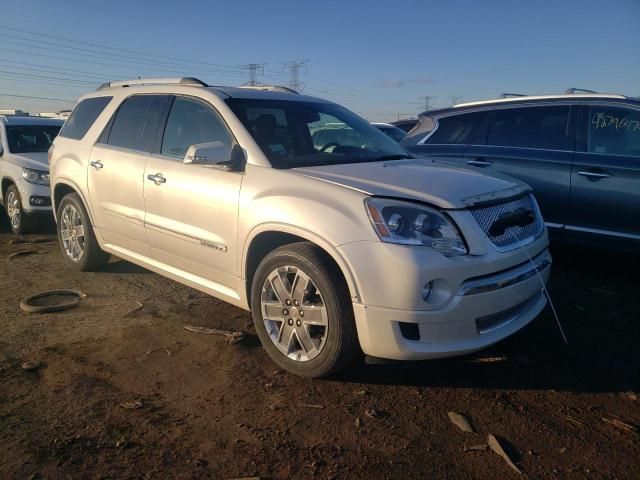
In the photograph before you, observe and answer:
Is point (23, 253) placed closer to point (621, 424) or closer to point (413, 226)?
point (413, 226)

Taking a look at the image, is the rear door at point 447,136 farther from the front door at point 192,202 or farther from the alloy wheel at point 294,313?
the alloy wheel at point 294,313

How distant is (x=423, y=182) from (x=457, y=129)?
10.6ft

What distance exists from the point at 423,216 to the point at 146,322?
97.6 inches

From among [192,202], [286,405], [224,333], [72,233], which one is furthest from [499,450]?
[72,233]

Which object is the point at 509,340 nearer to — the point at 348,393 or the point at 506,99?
the point at 348,393

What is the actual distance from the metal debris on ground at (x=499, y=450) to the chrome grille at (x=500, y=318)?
57 cm

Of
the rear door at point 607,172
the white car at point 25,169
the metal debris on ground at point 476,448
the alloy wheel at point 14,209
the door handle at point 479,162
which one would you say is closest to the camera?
the metal debris on ground at point 476,448

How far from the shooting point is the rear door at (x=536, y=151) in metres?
5.17

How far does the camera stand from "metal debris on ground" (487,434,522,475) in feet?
7.85

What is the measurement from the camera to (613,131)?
199 inches

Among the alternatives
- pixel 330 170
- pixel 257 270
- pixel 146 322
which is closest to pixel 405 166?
pixel 330 170

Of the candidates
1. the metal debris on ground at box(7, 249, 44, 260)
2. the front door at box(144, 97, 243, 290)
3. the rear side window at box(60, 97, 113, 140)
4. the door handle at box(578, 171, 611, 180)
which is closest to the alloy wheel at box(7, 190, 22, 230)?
the metal debris on ground at box(7, 249, 44, 260)

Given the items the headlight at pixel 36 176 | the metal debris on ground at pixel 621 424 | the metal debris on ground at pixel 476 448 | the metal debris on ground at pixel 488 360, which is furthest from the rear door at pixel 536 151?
the headlight at pixel 36 176

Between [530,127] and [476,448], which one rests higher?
[530,127]
